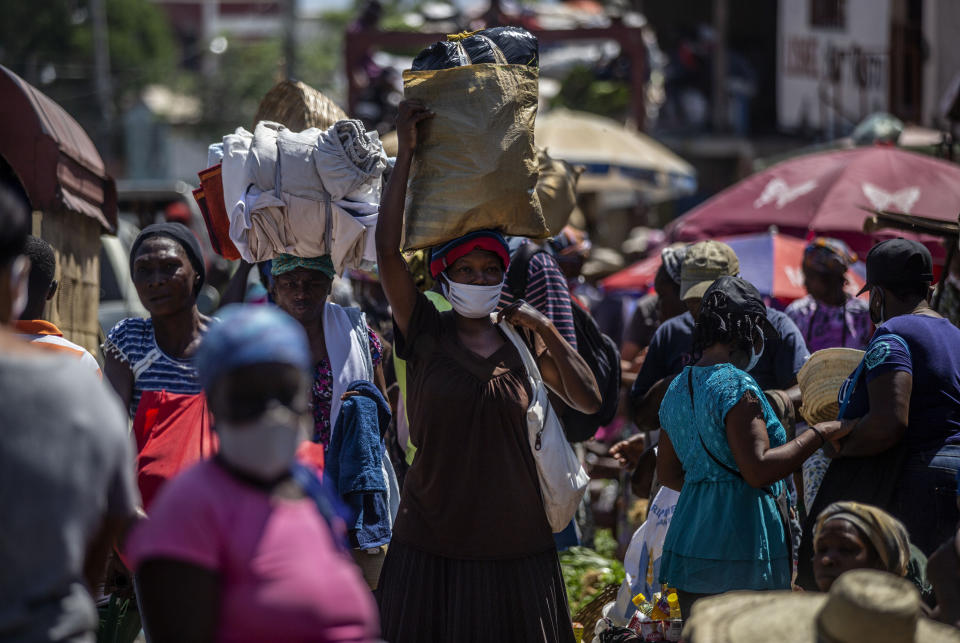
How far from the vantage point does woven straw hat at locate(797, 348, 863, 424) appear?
4988 mm

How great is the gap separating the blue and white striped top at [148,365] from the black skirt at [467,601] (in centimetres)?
111

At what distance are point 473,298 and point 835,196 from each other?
4.79m

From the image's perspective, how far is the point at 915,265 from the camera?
4.62 meters

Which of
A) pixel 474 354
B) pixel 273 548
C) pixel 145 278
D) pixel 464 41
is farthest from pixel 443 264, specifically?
pixel 273 548

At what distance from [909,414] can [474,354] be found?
63.5 inches

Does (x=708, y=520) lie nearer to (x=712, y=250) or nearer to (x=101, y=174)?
(x=712, y=250)

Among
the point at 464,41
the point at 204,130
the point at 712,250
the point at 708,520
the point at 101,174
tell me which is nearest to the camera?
the point at 708,520

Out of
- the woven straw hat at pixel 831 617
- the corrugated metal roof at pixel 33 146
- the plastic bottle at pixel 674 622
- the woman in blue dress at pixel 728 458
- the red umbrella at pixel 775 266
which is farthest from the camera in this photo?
the red umbrella at pixel 775 266

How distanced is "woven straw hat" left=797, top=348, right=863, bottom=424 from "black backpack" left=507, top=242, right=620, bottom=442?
0.81 metres

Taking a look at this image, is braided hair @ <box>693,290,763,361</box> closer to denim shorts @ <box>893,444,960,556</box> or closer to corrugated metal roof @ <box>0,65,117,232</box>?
denim shorts @ <box>893,444,960,556</box>

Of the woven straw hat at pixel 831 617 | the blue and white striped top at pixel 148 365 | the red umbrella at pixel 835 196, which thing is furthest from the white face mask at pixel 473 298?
the red umbrella at pixel 835 196

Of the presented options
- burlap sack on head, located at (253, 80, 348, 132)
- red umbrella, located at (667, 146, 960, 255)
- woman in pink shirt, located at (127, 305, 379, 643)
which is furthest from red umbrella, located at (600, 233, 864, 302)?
woman in pink shirt, located at (127, 305, 379, 643)

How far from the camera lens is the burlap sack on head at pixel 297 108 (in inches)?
220

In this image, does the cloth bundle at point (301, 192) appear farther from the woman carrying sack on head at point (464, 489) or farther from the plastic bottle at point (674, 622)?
the plastic bottle at point (674, 622)
